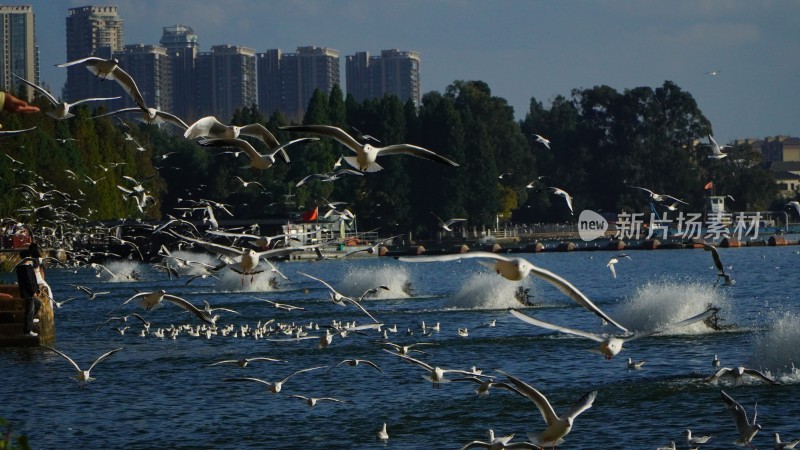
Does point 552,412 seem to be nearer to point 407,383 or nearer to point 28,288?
point 407,383

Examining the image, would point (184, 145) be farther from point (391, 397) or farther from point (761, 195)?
point (391, 397)

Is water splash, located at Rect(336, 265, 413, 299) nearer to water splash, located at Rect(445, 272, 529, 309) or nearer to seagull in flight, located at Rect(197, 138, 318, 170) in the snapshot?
water splash, located at Rect(445, 272, 529, 309)

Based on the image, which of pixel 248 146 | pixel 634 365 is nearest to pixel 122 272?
pixel 634 365

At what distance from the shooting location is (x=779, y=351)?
2738cm

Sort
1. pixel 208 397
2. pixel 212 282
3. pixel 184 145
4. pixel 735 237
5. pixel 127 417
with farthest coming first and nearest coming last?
pixel 184 145
pixel 735 237
pixel 212 282
pixel 208 397
pixel 127 417

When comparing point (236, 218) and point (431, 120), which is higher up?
point (431, 120)

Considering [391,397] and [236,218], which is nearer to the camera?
[391,397]

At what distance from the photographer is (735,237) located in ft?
393

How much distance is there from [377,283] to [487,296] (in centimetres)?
1151


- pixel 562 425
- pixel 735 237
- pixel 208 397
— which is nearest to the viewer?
pixel 562 425

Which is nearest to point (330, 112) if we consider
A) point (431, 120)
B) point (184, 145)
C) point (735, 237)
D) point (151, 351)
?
point (431, 120)

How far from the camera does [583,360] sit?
30781 mm

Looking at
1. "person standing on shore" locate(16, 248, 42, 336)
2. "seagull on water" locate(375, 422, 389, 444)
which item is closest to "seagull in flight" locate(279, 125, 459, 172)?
Answer: "seagull on water" locate(375, 422, 389, 444)

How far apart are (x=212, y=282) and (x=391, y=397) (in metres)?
49.9
